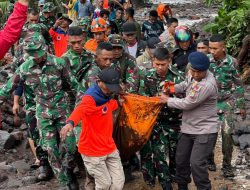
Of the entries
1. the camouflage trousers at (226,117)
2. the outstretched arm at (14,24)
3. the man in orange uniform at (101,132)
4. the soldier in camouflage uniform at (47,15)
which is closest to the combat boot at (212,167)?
the camouflage trousers at (226,117)

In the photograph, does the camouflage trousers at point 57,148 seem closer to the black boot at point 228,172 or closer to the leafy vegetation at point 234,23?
the black boot at point 228,172

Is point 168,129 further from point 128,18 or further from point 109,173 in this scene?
point 128,18

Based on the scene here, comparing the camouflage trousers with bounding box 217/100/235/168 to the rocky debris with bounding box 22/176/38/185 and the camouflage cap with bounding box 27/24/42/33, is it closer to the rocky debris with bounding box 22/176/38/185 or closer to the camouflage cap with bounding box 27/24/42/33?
the rocky debris with bounding box 22/176/38/185

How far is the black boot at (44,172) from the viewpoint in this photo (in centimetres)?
Result: 750

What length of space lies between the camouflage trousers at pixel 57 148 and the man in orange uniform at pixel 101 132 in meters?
0.86

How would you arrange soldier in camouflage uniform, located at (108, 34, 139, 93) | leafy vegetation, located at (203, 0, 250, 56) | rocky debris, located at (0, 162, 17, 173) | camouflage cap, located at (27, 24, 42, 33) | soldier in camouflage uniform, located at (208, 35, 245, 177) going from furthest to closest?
leafy vegetation, located at (203, 0, 250, 56)
camouflage cap, located at (27, 24, 42, 33)
rocky debris, located at (0, 162, 17, 173)
soldier in camouflage uniform, located at (208, 35, 245, 177)
soldier in camouflage uniform, located at (108, 34, 139, 93)

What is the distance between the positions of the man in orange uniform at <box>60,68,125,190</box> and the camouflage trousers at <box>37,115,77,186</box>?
2.82 ft

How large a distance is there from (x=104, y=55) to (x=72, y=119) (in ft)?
3.70

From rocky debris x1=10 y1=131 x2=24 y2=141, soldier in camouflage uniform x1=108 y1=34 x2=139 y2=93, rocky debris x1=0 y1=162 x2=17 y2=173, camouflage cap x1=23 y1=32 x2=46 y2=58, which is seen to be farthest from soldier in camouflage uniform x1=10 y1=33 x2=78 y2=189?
rocky debris x1=10 y1=131 x2=24 y2=141

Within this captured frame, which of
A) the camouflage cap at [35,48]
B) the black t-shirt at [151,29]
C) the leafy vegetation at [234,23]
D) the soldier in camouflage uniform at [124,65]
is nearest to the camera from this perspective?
the camouflage cap at [35,48]

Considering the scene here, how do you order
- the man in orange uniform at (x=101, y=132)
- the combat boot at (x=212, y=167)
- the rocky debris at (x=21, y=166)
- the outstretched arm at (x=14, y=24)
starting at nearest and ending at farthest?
the outstretched arm at (x=14, y=24) → the man in orange uniform at (x=101, y=132) → the combat boot at (x=212, y=167) → the rocky debris at (x=21, y=166)

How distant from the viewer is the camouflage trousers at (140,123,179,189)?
21.1ft

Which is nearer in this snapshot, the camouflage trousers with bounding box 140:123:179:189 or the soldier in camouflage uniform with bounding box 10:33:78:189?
the camouflage trousers with bounding box 140:123:179:189

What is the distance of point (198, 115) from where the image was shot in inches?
231
